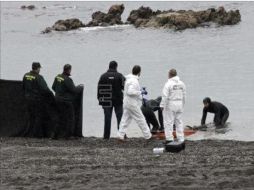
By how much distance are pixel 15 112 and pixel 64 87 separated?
166cm

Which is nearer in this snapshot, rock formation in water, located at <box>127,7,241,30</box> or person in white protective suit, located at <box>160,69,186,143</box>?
person in white protective suit, located at <box>160,69,186,143</box>

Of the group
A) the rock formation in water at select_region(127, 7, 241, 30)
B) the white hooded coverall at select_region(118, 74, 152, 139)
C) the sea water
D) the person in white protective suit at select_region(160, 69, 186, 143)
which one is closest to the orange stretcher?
the sea water

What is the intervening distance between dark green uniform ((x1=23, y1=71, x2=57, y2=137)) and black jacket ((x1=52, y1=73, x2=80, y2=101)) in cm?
19

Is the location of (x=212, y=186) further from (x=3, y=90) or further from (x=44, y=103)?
(x=3, y=90)

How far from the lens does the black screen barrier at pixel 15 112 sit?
1644cm

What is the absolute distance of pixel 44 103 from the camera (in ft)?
52.0

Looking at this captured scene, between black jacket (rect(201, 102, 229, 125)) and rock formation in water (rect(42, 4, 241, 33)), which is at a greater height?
rock formation in water (rect(42, 4, 241, 33))

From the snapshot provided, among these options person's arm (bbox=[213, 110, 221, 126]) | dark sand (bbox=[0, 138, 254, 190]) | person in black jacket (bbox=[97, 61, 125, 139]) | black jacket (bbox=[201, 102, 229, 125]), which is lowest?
dark sand (bbox=[0, 138, 254, 190])

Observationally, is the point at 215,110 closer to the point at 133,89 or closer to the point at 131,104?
the point at 131,104

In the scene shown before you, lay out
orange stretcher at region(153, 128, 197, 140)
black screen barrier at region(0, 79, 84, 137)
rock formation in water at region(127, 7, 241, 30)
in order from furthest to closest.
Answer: rock formation in water at region(127, 7, 241, 30)
black screen barrier at region(0, 79, 84, 137)
orange stretcher at region(153, 128, 197, 140)

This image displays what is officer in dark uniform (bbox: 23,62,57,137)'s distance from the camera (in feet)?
51.1

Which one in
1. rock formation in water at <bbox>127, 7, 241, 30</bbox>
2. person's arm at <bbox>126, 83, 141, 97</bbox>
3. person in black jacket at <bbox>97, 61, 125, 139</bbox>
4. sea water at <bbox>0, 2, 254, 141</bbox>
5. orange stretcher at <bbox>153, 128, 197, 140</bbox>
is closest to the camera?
person's arm at <bbox>126, 83, 141, 97</bbox>

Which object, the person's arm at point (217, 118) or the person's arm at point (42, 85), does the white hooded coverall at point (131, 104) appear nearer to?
the person's arm at point (42, 85)

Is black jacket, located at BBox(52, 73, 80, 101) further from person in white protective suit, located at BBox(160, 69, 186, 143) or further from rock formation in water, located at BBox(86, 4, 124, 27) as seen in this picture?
rock formation in water, located at BBox(86, 4, 124, 27)
